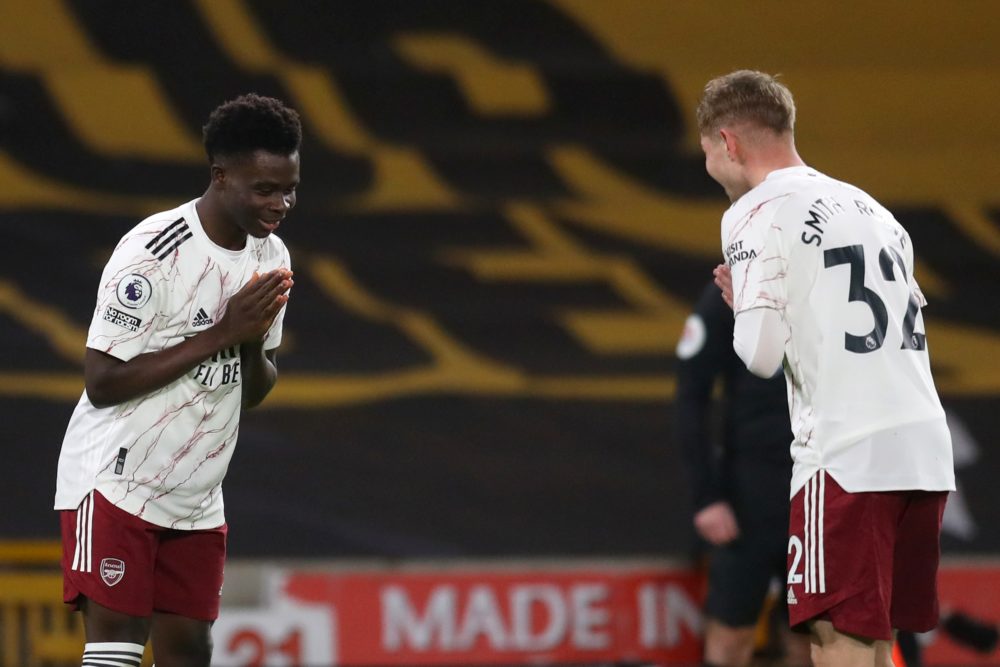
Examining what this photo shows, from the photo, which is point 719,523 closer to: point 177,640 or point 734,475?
point 734,475

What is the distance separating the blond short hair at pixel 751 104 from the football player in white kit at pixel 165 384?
104 cm

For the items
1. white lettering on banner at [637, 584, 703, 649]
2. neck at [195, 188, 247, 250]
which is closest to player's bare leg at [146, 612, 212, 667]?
neck at [195, 188, 247, 250]

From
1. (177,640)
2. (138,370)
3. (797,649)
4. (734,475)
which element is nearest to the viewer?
(138,370)

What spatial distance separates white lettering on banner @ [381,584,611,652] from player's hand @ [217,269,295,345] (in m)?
3.31

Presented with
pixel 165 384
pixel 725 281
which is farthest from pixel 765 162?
pixel 165 384

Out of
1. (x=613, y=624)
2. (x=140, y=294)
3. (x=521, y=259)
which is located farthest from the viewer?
(x=521, y=259)

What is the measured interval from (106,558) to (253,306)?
70 centimetres

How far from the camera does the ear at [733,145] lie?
138 inches

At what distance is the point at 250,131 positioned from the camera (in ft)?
11.5

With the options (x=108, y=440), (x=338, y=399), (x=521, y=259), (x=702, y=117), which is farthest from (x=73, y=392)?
(x=702, y=117)

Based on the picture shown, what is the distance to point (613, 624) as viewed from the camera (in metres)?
6.65

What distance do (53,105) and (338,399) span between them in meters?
1.95

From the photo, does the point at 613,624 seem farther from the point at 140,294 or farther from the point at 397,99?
the point at 140,294

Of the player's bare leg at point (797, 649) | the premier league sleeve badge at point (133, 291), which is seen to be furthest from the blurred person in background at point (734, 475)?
the premier league sleeve badge at point (133, 291)
